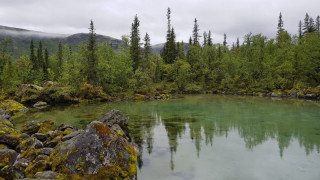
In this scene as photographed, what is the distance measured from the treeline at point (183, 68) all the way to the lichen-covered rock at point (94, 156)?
4084 centimetres

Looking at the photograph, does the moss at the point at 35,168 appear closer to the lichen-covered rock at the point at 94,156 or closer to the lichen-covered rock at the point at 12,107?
the lichen-covered rock at the point at 94,156

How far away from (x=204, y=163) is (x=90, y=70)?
4543cm

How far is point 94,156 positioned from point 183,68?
61631mm

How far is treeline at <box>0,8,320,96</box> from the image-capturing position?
55.3 m

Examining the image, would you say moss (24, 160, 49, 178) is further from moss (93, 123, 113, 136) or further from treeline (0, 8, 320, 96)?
treeline (0, 8, 320, 96)

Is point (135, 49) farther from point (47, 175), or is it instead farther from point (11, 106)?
point (47, 175)

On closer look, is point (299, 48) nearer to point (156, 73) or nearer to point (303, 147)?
point (156, 73)

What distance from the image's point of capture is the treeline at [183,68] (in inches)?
2176

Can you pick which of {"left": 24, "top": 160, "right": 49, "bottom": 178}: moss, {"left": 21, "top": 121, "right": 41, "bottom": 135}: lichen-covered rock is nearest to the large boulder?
{"left": 21, "top": 121, "right": 41, "bottom": 135}: lichen-covered rock

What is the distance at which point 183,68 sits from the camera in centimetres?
7006

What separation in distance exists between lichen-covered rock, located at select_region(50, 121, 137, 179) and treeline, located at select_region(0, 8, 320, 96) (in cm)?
4084

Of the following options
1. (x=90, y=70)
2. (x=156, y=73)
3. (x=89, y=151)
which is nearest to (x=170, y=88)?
(x=156, y=73)

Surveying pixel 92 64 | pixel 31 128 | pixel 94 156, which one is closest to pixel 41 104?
pixel 92 64

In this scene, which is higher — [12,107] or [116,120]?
[116,120]
